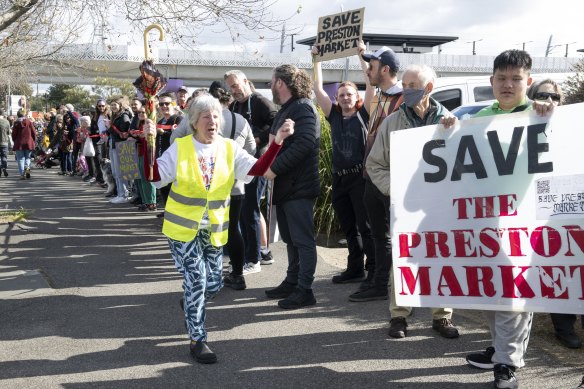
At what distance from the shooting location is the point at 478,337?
5418 mm

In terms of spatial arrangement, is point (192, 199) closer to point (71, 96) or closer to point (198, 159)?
point (198, 159)

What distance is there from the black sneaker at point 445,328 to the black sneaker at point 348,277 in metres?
1.82

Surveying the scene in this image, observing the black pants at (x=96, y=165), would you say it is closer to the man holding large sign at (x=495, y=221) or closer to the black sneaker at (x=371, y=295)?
the black sneaker at (x=371, y=295)

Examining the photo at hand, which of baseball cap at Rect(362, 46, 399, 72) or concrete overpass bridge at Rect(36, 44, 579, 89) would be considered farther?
concrete overpass bridge at Rect(36, 44, 579, 89)

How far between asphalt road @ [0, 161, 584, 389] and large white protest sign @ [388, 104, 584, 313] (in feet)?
2.11

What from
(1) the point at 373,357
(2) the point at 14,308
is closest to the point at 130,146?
(2) the point at 14,308

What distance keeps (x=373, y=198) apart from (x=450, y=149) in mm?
1451

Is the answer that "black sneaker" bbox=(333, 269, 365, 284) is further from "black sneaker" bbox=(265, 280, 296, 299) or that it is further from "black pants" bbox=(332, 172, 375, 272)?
"black sneaker" bbox=(265, 280, 296, 299)

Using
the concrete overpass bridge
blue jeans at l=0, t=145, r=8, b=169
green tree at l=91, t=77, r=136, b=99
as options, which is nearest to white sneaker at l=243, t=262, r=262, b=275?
blue jeans at l=0, t=145, r=8, b=169

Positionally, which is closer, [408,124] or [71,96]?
[408,124]

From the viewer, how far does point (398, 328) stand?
5453 mm

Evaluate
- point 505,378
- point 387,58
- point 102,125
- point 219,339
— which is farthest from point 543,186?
point 102,125

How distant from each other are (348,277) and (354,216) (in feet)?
2.10

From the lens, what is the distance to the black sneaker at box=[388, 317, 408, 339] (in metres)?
5.42
